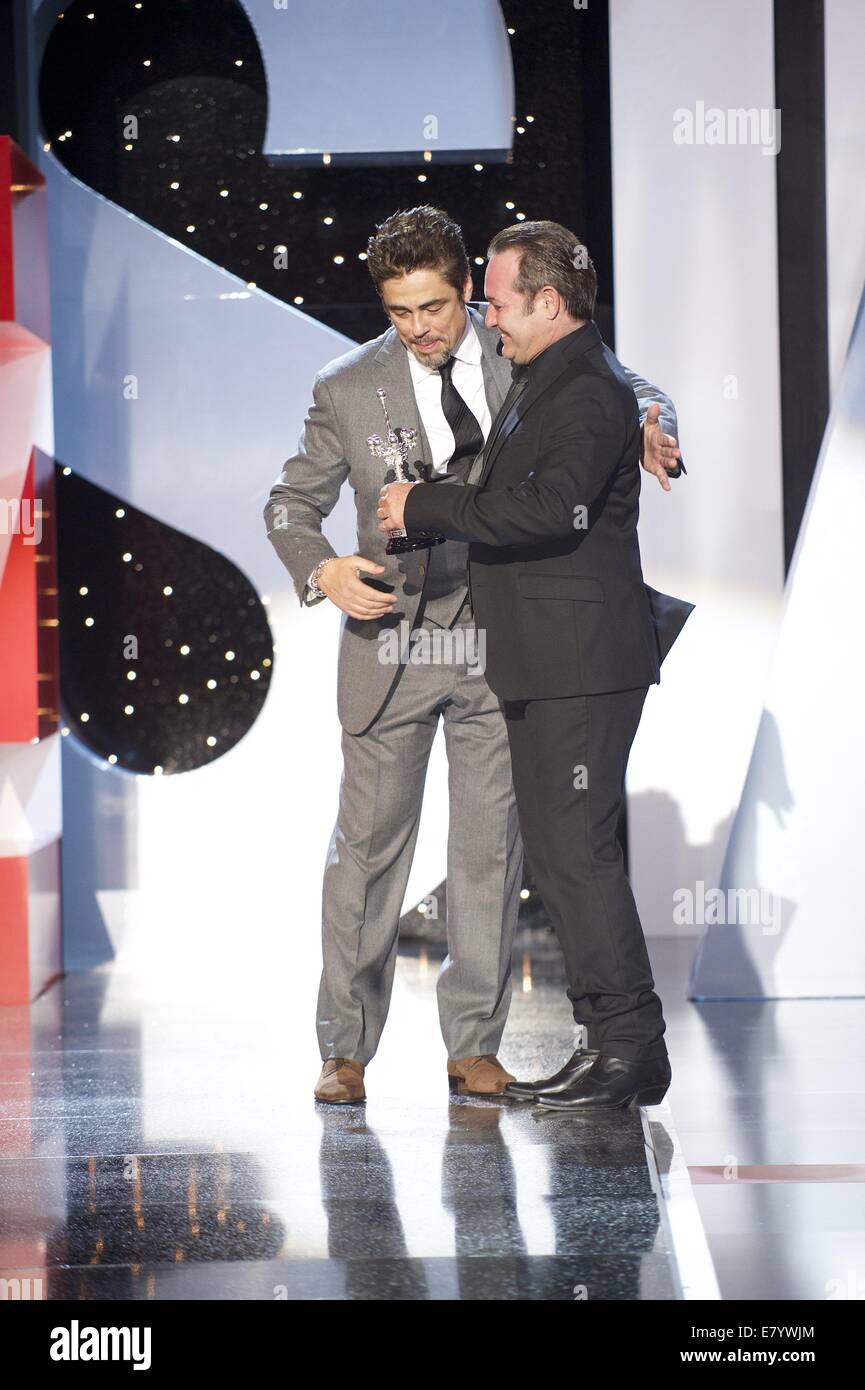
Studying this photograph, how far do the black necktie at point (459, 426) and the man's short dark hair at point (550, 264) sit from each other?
0.83 ft

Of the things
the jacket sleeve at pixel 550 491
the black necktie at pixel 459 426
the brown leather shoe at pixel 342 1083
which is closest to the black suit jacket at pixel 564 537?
the jacket sleeve at pixel 550 491

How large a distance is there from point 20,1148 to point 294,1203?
23.0 inches

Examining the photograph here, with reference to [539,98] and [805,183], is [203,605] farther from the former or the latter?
[805,183]

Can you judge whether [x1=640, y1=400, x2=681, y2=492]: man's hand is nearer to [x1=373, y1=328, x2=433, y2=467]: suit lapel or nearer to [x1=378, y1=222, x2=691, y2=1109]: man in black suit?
[x1=378, y1=222, x2=691, y2=1109]: man in black suit

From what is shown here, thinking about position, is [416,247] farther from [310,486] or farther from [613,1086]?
[613,1086]

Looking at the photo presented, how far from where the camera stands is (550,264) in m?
2.58

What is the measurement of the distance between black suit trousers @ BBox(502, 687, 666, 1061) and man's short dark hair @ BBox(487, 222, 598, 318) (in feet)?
2.19

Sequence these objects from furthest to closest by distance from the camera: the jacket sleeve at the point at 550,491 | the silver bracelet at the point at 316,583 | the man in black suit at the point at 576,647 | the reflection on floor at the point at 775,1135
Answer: the silver bracelet at the point at 316,583 → the man in black suit at the point at 576,647 → the jacket sleeve at the point at 550,491 → the reflection on floor at the point at 775,1135

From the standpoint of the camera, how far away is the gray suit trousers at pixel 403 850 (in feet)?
9.14

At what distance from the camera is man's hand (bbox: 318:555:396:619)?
2578 mm
